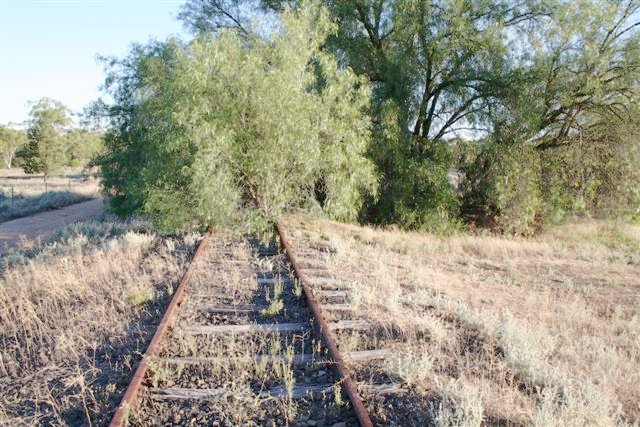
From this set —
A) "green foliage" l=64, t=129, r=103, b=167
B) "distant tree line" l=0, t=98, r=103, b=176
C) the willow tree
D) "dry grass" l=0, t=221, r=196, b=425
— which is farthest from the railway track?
"green foliage" l=64, t=129, r=103, b=167

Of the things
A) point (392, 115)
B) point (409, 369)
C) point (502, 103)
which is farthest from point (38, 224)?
point (409, 369)

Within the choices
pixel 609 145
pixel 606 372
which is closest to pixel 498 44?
pixel 609 145

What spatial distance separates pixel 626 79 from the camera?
17.5m

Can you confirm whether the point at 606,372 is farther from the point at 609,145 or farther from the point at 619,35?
the point at 619,35

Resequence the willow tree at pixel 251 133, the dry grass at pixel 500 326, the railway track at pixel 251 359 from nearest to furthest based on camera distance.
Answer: the railway track at pixel 251 359 < the dry grass at pixel 500 326 < the willow tree at pixel 251 133

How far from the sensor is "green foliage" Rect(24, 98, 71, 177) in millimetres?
48406

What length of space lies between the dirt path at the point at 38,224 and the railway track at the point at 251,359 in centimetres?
1206

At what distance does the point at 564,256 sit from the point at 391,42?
1057cm

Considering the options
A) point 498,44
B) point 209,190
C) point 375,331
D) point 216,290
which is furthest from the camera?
point 498,44

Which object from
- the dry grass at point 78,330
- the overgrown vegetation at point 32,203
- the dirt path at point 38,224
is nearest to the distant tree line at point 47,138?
the overgrown vegetation at point 32,203

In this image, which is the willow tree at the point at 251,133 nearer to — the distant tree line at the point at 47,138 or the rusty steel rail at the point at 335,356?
the rusty steel rail at the point at 335,356

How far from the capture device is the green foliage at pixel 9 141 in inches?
3158

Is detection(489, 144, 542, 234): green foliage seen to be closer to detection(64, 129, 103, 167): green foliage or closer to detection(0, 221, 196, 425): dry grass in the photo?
detection(0, 221, 196, 425): dry grass

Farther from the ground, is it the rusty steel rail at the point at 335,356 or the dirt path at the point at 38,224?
the rusty steel rail at the point at 335,356
